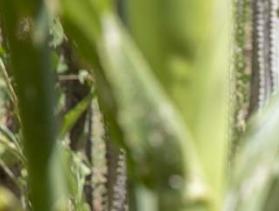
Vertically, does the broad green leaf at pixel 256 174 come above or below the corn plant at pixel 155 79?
below

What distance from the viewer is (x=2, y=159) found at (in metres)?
0.90

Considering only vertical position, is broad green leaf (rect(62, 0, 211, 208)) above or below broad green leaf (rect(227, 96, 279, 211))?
above

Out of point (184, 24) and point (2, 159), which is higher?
point (184, 24)

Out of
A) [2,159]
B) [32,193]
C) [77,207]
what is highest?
[32,193]

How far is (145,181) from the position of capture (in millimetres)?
253

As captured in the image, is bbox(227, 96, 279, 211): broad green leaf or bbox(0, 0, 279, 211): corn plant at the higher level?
bbox(0, 0, 279, 211): corn plant

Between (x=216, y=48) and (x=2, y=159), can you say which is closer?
(x=216, y=48)

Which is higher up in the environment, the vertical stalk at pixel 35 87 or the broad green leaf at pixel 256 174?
the vertical stalk at pixel 35 87

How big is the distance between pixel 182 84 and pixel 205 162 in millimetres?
27

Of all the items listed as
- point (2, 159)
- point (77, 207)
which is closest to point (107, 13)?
point (77, 207)

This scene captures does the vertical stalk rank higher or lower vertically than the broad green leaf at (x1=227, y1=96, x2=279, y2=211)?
higher

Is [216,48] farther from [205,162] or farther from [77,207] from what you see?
[77,207]

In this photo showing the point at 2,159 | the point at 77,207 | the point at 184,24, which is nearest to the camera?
the point at 184,24

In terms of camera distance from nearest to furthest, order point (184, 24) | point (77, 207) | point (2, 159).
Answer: point (184, 24) < point (77, 207) < point (2, 159)
